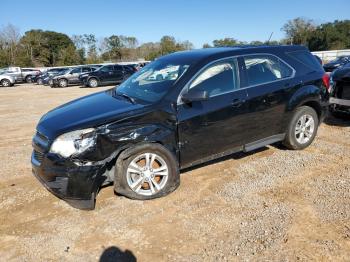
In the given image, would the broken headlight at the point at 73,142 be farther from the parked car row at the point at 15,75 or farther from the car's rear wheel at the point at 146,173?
the parked car row at the point at 15,75

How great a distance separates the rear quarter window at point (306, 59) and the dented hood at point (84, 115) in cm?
297

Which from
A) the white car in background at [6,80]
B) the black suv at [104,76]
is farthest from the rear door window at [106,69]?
the white car in background at [6,80]

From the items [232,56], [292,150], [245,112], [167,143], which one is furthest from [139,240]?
[292,150]

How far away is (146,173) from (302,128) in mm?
3062

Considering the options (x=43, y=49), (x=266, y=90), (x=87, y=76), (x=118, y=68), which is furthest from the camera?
(x=43, y=49)

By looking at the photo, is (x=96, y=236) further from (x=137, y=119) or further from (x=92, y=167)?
(x=137, y=119)

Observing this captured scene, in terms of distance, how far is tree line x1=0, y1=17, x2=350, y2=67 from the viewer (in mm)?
65438

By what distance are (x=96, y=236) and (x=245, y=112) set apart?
8.73ft

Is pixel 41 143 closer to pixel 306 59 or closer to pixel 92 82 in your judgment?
pixel 306 59

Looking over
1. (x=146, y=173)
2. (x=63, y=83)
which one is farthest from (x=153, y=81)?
(x=63, y=83)

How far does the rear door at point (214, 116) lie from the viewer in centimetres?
444

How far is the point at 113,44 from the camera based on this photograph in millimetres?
83250

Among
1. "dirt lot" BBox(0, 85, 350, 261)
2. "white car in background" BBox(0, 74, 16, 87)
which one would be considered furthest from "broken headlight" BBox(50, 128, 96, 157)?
"white car in background" BBox(0, 74, 16, 87)

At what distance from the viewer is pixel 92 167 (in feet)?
12.7
